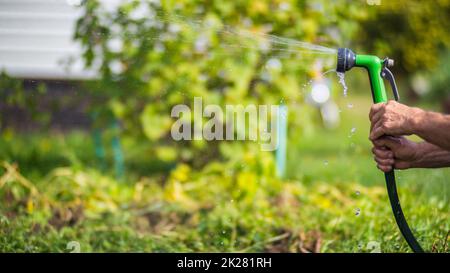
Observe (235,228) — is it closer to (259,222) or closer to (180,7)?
(259,222)

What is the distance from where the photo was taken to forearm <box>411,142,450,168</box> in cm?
234

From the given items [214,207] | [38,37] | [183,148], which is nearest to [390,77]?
[214,207]

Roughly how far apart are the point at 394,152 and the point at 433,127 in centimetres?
28

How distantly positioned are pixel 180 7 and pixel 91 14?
52cm

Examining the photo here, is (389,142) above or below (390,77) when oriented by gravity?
below

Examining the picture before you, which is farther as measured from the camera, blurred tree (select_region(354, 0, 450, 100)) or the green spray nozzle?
blurred tree (select_region(354, 0, 450, 100))

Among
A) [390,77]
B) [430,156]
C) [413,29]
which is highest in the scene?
[413,29]

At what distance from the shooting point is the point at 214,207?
145 inches

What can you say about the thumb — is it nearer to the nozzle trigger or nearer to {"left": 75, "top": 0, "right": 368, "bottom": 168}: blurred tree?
the nozzle trigger

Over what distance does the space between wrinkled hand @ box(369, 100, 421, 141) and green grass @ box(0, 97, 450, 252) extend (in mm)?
685

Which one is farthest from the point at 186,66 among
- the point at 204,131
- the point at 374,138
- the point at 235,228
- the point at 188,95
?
the point at 374,138

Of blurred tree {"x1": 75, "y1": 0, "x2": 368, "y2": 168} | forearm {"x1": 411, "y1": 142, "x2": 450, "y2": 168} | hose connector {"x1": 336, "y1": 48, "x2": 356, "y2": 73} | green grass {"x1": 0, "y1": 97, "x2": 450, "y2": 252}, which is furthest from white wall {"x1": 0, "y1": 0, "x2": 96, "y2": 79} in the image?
forearm {"x1": 411, "y1": 142, "x2": 450, "y2": 168}

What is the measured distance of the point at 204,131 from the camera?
13.0 ft

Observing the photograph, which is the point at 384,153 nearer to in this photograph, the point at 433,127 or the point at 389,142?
the point at 389,142
